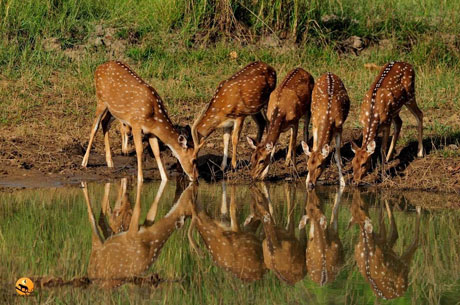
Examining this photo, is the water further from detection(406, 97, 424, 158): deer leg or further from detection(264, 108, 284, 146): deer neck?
detection(406, 97, 424, 158): deer leg

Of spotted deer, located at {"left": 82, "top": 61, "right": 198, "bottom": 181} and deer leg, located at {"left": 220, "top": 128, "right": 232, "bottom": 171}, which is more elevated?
spotted deer, located at {"left": 82, "top": 61, "right": 198, "bottom": 181}

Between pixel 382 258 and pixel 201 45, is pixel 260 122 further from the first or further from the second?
pixel 382 258

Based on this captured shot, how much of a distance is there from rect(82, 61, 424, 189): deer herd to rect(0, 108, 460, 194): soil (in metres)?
0.21

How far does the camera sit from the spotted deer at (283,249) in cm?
855

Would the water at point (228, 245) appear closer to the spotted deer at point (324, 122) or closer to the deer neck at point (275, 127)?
the spotted deer at point (324, 122)

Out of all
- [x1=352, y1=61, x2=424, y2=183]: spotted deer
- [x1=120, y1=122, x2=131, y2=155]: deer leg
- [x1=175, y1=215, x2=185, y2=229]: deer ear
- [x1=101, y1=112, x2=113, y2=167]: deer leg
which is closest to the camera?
[x1=175, y1=215, x2=185, y2=229]: deer ear

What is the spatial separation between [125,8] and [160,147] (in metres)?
4.69

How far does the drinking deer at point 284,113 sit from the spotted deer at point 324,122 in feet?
0.79

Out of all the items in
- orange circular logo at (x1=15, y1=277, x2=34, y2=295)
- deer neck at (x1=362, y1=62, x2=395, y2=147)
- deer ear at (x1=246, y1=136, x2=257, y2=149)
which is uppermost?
orange circular logo at (x1=15, y1=277, x2=34, y2=295)

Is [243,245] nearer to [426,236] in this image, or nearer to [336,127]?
[426,236]

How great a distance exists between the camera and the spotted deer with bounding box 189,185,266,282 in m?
8.67

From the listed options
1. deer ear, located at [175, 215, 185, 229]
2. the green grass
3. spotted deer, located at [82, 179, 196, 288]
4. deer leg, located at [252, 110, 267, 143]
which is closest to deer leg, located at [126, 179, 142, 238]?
spotted deer, located at [82, 179, 196, 288]

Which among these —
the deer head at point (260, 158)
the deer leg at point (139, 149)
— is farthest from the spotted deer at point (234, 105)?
the deer leg at point (139, 149)

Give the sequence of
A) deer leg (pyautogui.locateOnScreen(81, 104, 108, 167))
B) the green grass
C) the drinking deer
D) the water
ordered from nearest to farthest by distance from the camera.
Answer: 1. the water
2. the drinking deer
3. deer leg (pyautogui.locateOnScreen(81, 104, 108, 167))
4. the green grass
